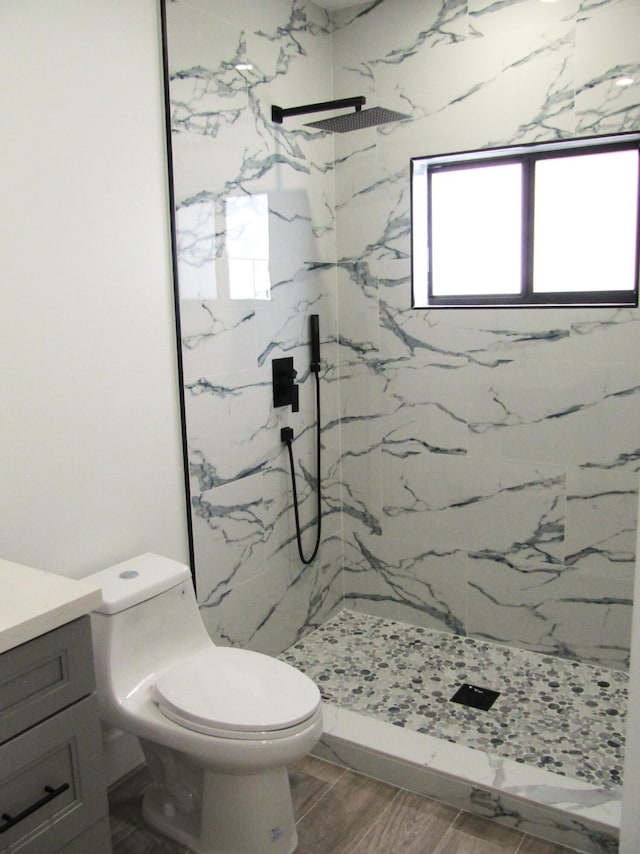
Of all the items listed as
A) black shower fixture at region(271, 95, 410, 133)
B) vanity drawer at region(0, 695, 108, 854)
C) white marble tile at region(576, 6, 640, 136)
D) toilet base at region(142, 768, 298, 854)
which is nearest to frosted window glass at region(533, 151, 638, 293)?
white marble tile at region(576, 6, 640, 136)

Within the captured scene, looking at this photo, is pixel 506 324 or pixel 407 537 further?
pixel 407 537

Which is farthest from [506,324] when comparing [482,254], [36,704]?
[36,704]

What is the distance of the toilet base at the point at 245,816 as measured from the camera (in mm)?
2074

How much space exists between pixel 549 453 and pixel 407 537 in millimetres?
768

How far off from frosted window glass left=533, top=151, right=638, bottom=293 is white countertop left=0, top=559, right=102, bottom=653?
2.25m

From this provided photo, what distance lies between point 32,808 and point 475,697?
1772mm

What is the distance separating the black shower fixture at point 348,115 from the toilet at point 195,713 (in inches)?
64.7

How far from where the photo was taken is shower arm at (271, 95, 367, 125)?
269 centimetres

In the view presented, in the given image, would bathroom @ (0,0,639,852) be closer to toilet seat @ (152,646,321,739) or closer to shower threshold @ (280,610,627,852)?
→ shower threshold @ (280,610,627,852)

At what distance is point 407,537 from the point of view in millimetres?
3434

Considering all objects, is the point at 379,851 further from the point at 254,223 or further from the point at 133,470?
the point at 254,223

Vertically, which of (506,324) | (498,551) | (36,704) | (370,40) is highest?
(370,40)

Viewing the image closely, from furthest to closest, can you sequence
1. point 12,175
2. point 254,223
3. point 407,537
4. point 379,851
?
1. point 407,537
2. point 254,223
3. point 379,851
4. point 12,175

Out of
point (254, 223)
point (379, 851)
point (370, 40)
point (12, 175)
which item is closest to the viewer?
point (12, 175)
